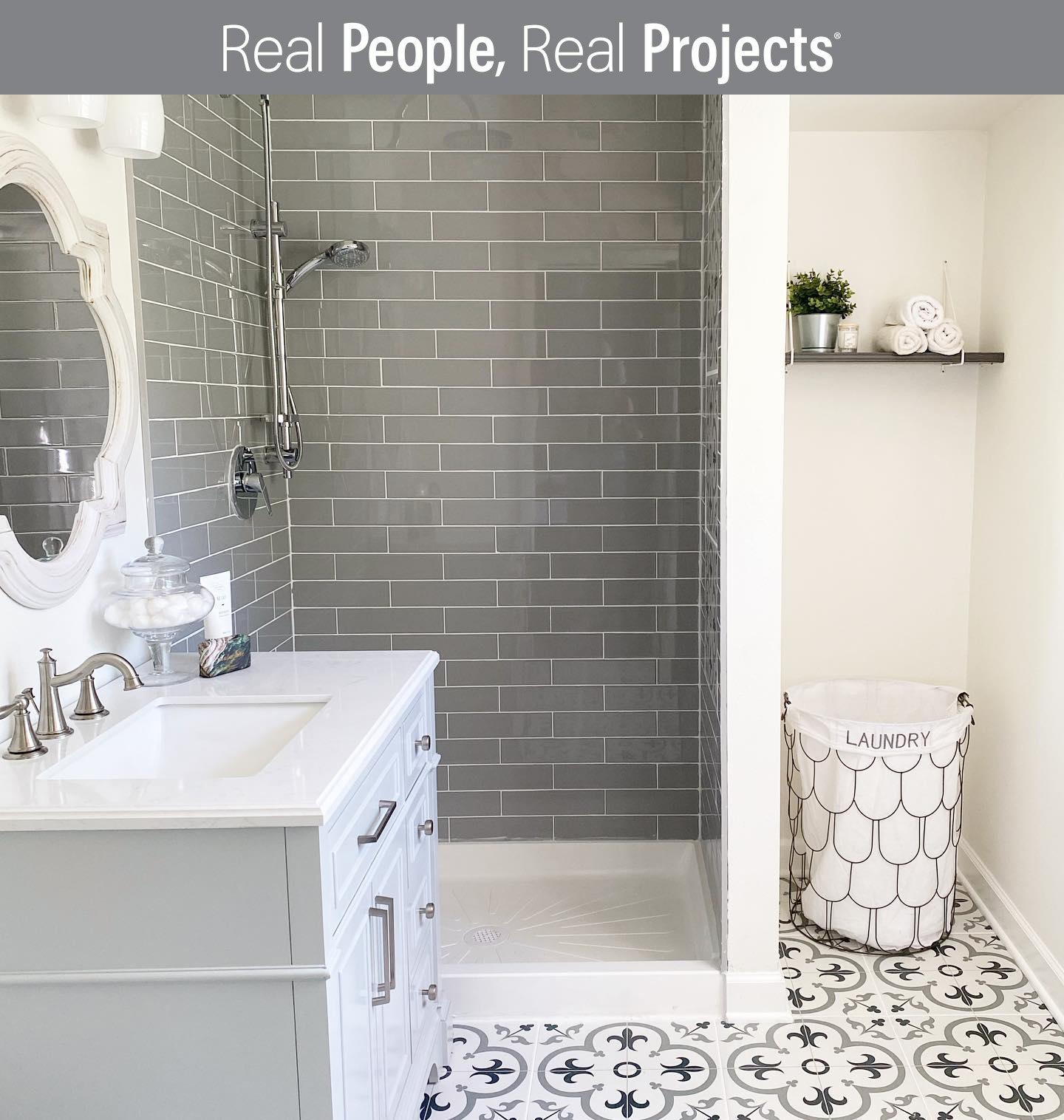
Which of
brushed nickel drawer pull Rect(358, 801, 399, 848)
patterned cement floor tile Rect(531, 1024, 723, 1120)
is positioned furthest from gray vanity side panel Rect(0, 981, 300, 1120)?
patterned cement floor tile Rect(531, 1024, 723, 1120)

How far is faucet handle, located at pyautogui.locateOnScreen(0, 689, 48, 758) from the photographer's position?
1525 millimetres

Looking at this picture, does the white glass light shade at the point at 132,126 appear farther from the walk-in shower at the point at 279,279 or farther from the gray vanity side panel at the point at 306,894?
the gray vanity side panel at the point at 306,894

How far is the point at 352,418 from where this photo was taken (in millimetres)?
3162

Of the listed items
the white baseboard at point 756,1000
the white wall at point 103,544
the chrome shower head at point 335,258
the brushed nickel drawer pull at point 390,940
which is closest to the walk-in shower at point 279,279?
the chrome shower head at point 335,258

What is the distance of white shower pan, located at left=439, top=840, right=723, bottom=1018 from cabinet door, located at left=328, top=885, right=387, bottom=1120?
91 centimetres

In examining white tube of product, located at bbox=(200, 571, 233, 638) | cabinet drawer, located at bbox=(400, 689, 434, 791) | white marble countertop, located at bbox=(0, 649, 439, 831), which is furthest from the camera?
white tube of product, located at bbox=(200, 571, 233, 638)

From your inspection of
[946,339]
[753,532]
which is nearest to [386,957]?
[753,532]

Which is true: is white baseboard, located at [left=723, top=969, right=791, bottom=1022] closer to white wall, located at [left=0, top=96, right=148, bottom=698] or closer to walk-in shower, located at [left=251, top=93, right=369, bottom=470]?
white wall, located at [left=0, top=96, right=148, bottom=698]

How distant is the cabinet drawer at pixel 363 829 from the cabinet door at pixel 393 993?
0.06 meters

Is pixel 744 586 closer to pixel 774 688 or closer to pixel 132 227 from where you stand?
pixel 774 688

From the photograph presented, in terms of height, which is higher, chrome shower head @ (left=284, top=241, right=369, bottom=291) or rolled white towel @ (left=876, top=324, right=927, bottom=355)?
chrome shower head @ (left=284, top=241, right=369, bottom=291)

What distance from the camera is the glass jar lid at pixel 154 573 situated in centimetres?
196

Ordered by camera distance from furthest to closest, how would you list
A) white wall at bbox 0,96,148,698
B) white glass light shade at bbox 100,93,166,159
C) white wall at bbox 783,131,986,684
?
white wall at bbox 783,131,986,684 < white glass light shade at bbox 100,93,166,159 < white wall at bbox 0,96,148,698

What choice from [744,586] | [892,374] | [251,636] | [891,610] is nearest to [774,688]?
[744,586]
